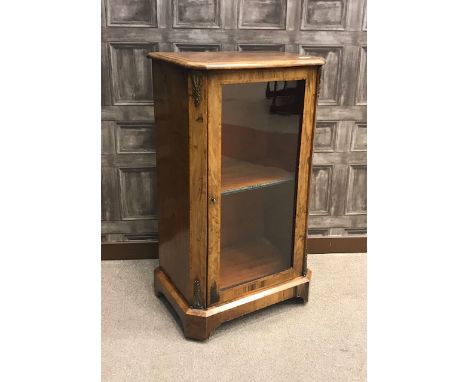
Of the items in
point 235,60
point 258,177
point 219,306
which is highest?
point 235,60

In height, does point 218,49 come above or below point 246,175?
above

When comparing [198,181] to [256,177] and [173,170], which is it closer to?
[173,170]

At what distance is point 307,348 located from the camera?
66.3 inches

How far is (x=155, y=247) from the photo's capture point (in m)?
2.20

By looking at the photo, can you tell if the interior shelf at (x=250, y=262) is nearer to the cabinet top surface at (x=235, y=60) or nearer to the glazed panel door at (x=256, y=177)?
the glazed panel door at (x=256, y=177)

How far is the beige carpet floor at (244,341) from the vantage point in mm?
1567

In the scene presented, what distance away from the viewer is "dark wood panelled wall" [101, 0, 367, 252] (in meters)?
1.87

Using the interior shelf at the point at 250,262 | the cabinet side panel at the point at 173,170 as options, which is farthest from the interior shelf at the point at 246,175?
the interior shelf at the point at 250,262

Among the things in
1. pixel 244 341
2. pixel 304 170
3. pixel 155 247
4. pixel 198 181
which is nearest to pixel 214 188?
pixel 198 181

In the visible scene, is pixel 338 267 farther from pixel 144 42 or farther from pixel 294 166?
pixel 144 42

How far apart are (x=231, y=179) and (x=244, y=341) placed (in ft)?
1.94

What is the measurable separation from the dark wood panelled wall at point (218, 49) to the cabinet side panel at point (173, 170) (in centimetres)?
25

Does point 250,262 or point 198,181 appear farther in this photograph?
point 250,262

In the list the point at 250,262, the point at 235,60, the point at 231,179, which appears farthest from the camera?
the point at 250,262
